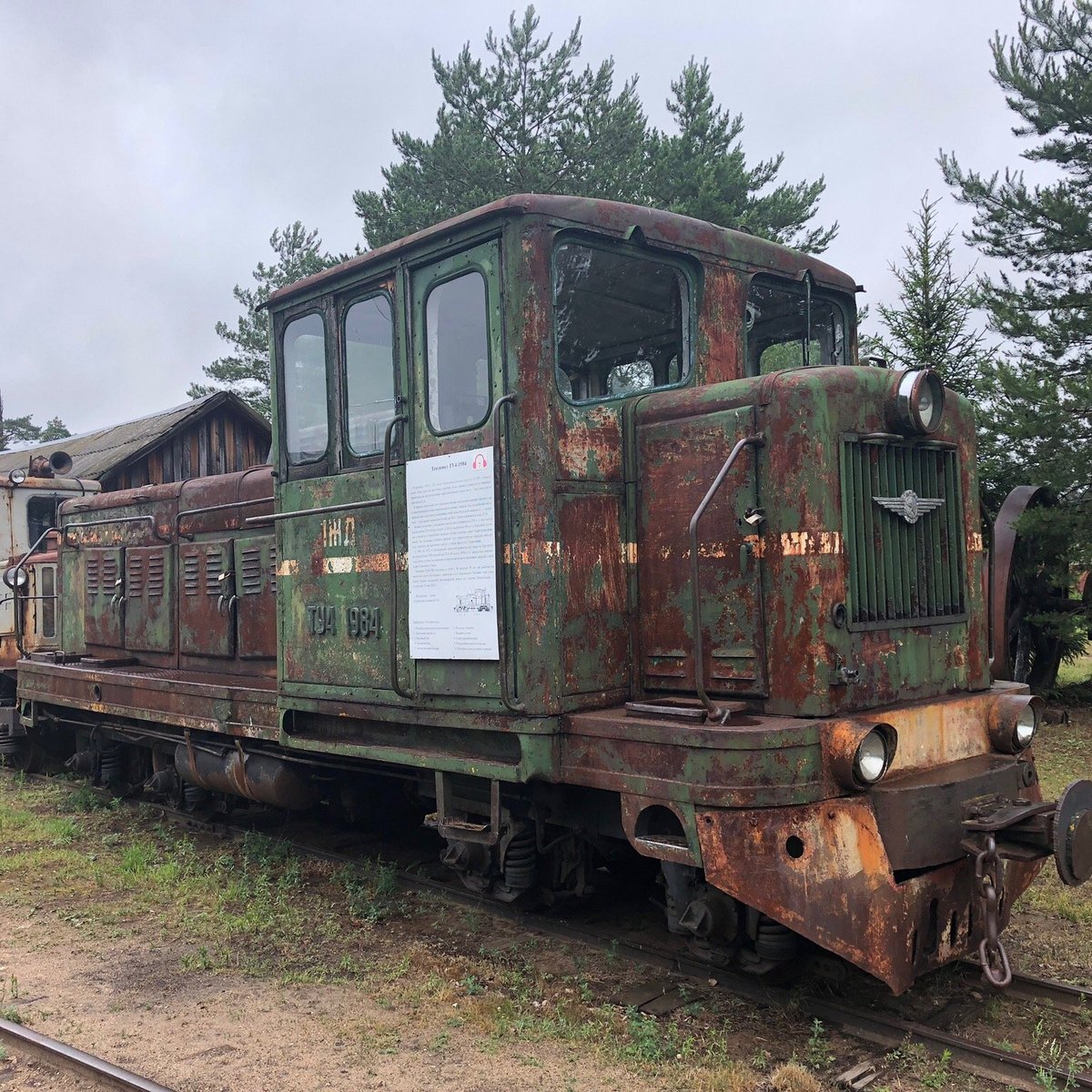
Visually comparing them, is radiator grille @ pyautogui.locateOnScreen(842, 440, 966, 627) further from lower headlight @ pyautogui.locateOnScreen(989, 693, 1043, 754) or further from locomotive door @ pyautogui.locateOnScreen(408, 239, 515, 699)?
locomotive door @ pyautogui.locateOnScreen(408, 239, 515, 699)

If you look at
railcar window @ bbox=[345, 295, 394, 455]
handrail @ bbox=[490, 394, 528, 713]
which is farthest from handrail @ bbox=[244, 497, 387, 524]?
handrail @ bbox=[490, 394, 528, 713]

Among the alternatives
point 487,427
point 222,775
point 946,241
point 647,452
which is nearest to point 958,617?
point 647,452

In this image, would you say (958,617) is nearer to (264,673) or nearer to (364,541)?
(364,541)

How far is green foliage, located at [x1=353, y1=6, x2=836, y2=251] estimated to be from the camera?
2055cm

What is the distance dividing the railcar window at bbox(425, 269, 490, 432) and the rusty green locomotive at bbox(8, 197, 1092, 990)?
0.02m

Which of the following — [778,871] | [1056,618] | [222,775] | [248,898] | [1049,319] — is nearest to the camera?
[778,871]

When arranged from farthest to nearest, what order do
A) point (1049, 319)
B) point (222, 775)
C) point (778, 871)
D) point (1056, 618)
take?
point (1049, 319), point (1056, 618), point (222, 775), point (778, 871)

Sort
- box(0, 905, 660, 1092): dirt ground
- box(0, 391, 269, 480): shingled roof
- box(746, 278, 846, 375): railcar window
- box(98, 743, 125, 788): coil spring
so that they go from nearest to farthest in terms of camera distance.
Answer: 1. box(0, 905, 660, 1092): dirt ground
2. box(746, 278, 846, 375): railcar window
3. box(98, 743, 125, 788): coil spring
4. box(0, 391, 269, 480): shingled roof

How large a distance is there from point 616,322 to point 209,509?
13.0 feet

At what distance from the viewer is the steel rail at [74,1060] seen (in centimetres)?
377

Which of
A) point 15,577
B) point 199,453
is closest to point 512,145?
point 199,453

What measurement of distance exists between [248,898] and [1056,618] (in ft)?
28.5

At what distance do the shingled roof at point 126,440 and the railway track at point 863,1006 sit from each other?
41.6 feet

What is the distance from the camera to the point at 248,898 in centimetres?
614
